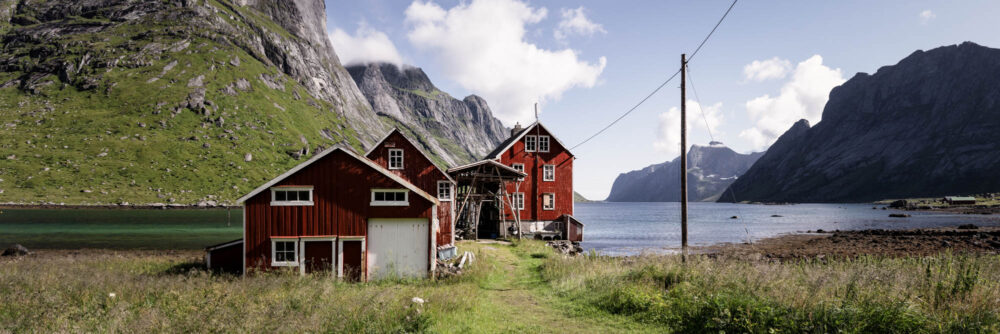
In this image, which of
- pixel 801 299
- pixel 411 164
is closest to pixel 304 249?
pixel 411 164

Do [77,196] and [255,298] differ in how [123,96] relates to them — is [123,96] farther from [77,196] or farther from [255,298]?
[255,298]

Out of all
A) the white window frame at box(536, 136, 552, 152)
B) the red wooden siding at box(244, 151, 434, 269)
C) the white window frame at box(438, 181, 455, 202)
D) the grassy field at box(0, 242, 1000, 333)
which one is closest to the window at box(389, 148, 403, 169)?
the white window frame at box(438, 181, 455, 202)

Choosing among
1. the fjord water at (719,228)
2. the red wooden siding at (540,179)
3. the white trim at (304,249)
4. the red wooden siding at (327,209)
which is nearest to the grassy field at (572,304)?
the white trim at (304,249)

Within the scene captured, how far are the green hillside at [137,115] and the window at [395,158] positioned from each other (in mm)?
96277

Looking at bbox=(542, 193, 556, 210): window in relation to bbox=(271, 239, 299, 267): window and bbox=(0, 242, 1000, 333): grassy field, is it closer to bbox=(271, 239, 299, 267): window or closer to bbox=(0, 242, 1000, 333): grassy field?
bbox=(0, 242, 1000, 333): grassy field

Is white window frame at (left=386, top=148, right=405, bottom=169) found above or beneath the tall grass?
above

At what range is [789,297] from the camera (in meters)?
11.9

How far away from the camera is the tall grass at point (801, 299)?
33.5 ft

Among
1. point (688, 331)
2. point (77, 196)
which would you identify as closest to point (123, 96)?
point (77, 196)

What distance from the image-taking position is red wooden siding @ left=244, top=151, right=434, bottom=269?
68.3ft

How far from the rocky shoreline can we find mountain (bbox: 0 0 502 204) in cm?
11448

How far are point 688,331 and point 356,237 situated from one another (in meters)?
14.7

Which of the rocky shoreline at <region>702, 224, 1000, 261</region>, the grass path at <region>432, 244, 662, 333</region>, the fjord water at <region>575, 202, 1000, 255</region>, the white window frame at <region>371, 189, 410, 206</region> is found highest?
the white window frame at <region>371, 189, 410, 206</region>

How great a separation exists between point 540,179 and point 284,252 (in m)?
29.1
